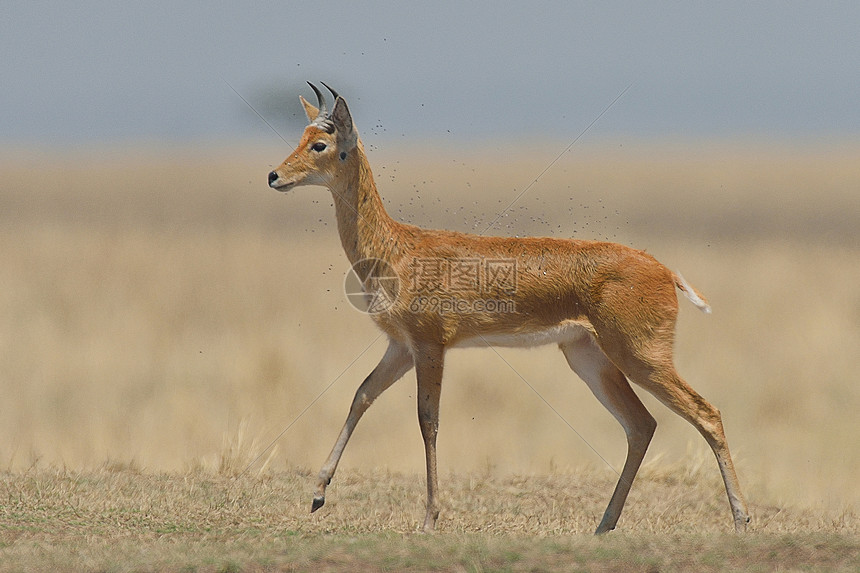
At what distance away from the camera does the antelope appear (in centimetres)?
796

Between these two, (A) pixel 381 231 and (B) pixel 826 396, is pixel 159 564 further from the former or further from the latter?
(B) pixel 826 396

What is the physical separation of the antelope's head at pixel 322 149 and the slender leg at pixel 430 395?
1.49 m

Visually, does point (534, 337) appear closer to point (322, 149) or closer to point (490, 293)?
point (490, 293)

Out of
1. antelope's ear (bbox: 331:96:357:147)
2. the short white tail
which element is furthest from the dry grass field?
the short white tail

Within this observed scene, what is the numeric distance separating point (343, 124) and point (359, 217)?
0.72 metres

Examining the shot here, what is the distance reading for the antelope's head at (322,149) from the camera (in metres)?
7.90

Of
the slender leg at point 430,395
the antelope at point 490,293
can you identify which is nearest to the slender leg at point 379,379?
the antelope at point 490,293

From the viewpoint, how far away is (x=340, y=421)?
13.4 m

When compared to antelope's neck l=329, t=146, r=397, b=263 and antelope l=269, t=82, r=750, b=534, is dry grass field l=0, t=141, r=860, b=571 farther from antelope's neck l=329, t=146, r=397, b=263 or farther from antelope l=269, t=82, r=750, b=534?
antelope l=269, t=82, r=750, b=534

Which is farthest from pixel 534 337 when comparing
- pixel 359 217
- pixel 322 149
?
pixel 322 149

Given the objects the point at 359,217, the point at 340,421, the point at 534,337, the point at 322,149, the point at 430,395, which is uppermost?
the point at 322,149

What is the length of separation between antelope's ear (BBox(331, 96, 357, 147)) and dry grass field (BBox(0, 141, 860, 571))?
0.35m

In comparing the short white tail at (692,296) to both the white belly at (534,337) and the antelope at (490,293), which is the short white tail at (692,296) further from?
the white belly at (534,337)

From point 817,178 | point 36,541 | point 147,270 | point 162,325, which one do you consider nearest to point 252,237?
point 147,270
